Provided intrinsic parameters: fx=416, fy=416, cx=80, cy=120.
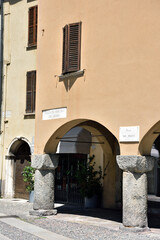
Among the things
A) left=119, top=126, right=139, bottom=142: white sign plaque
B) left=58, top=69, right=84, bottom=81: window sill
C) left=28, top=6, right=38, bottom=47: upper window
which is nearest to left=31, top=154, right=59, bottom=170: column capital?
left=58, top=69, right=84, bottom=81: window sill

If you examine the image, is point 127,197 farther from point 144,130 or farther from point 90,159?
point 90,159

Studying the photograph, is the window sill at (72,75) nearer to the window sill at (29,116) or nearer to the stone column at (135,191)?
the stone column at (135,191)

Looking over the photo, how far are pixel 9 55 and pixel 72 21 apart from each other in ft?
25.7

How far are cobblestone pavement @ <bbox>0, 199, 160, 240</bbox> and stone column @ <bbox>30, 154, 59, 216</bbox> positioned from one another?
309 mm

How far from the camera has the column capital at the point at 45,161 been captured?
12406mm

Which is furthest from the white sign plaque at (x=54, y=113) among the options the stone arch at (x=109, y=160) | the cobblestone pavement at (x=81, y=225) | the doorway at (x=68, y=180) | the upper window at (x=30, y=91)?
the upper window at (x=30, y=91)

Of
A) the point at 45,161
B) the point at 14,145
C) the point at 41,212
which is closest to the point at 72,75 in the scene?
the point at 45,161

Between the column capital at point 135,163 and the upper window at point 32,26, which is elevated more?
the upper window at point 32,26

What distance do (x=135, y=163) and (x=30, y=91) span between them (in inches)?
356

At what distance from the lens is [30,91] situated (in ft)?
58.7

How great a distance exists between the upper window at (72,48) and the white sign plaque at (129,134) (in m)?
2.42

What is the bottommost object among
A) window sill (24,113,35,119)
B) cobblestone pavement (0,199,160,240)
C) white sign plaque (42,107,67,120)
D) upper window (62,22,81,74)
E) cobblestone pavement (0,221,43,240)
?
cobblestone pavement (0,199,160,240)

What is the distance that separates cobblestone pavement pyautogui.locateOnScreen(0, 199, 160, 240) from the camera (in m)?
9.33

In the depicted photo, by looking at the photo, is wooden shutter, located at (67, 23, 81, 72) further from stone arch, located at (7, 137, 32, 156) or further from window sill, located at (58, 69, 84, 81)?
stone arch, located at (7, 137, 32, 156)
